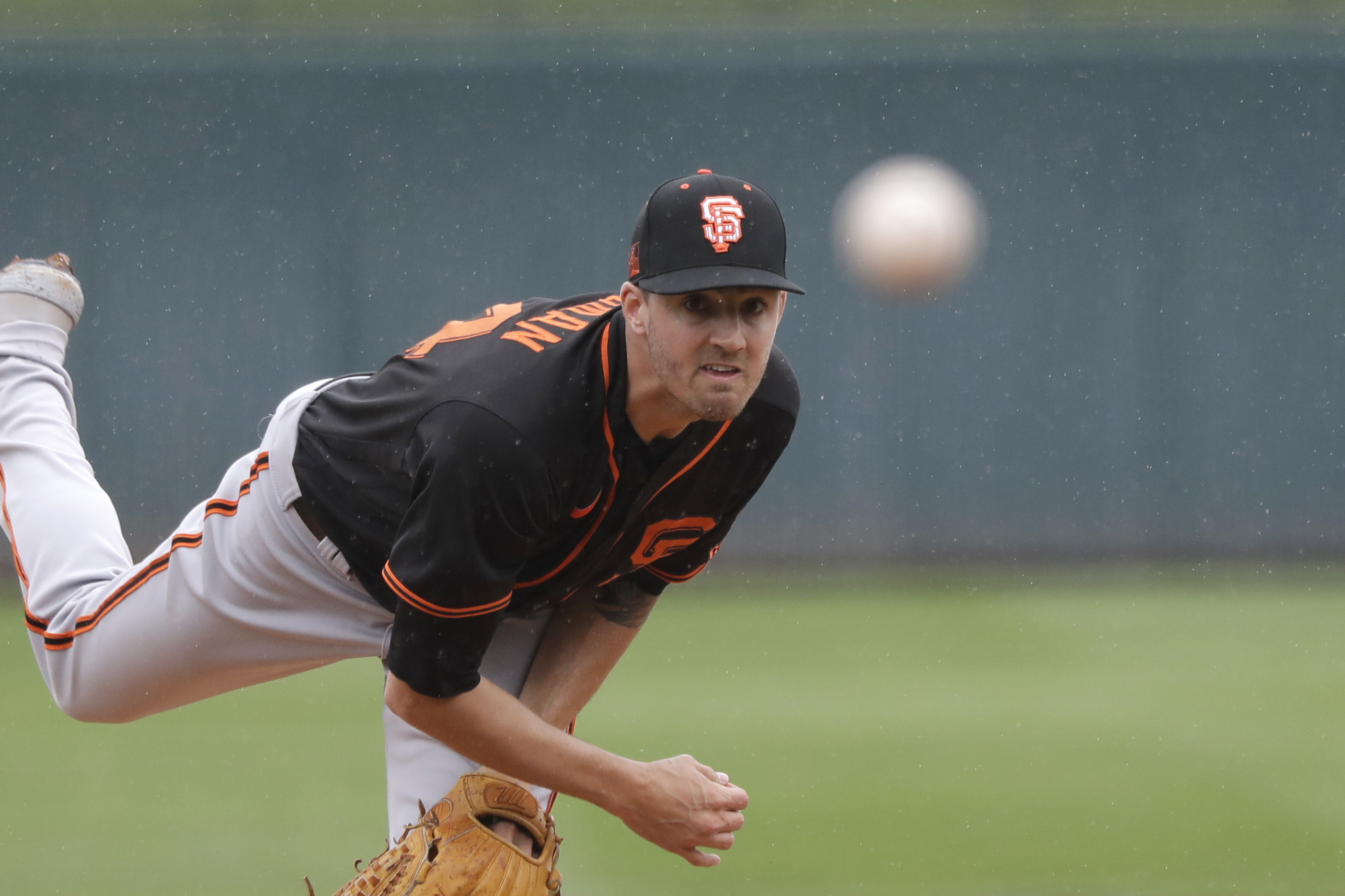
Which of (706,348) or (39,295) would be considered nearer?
(706,348)

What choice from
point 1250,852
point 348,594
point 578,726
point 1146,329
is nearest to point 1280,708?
point 1250,852

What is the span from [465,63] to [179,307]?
Answer: 1.85 m

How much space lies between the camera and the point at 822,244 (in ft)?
22.4

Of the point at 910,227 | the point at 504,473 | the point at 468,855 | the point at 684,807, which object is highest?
the point at 504,473

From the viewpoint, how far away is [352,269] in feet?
21.9

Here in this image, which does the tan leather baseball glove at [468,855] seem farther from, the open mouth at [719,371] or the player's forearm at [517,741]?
the open mouth at [719,371]

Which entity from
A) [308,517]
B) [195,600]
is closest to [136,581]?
[195,600]

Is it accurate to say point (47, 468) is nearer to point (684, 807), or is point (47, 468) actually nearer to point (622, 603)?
point (622, 603)

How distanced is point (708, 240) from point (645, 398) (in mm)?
240

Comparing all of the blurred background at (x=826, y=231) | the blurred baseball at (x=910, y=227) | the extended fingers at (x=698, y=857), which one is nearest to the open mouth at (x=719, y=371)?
the extended fingers at (x=698, y=857)

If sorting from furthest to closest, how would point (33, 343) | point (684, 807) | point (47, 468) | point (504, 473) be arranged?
point (33, 343) < point (47, 468) < point (684, 807) < point (504, 473)

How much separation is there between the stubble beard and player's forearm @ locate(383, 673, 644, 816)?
0.50m

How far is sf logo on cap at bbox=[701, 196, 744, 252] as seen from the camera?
1809 millimetres

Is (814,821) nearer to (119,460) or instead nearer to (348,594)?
(348,594)
